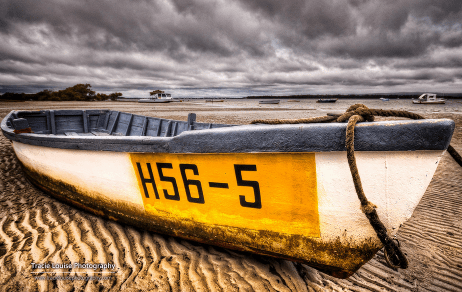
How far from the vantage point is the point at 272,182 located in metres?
1.80

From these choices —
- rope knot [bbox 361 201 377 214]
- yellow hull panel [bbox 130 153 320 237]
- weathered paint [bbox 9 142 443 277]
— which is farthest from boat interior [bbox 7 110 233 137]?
rope knot [bbox 361 201 377 214]

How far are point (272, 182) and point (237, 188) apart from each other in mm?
328

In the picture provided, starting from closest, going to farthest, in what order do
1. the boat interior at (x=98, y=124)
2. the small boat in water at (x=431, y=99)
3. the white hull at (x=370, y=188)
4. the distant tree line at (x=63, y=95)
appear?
the white hull at (x=370, y=188), the boat interior at (x=98, y=124), the small boat in water at (x=431, y=99), the distant tree line at (x=63, y=95)

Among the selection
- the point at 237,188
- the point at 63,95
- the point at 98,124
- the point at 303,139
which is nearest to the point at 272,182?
the point at 237,188

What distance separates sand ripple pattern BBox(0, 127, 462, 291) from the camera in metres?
1.98

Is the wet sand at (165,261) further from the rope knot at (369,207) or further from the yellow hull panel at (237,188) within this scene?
the rope knot at (369,207)

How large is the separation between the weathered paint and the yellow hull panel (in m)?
0.01

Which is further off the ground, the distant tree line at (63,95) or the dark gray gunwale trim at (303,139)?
the distant tree line at (63,95)

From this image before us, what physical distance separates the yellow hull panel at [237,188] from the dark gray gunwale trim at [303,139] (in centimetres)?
9

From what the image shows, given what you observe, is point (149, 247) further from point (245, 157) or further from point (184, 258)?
point (245, 157)

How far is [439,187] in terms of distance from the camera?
4871 mm

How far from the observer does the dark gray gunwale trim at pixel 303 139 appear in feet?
4.50

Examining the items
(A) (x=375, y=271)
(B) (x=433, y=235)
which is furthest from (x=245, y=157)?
(B) (x=433, y=235)

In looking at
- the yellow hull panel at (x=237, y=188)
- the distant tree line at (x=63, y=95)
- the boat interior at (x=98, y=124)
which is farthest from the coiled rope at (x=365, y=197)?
the distant tree line at (x=63, y=95)
